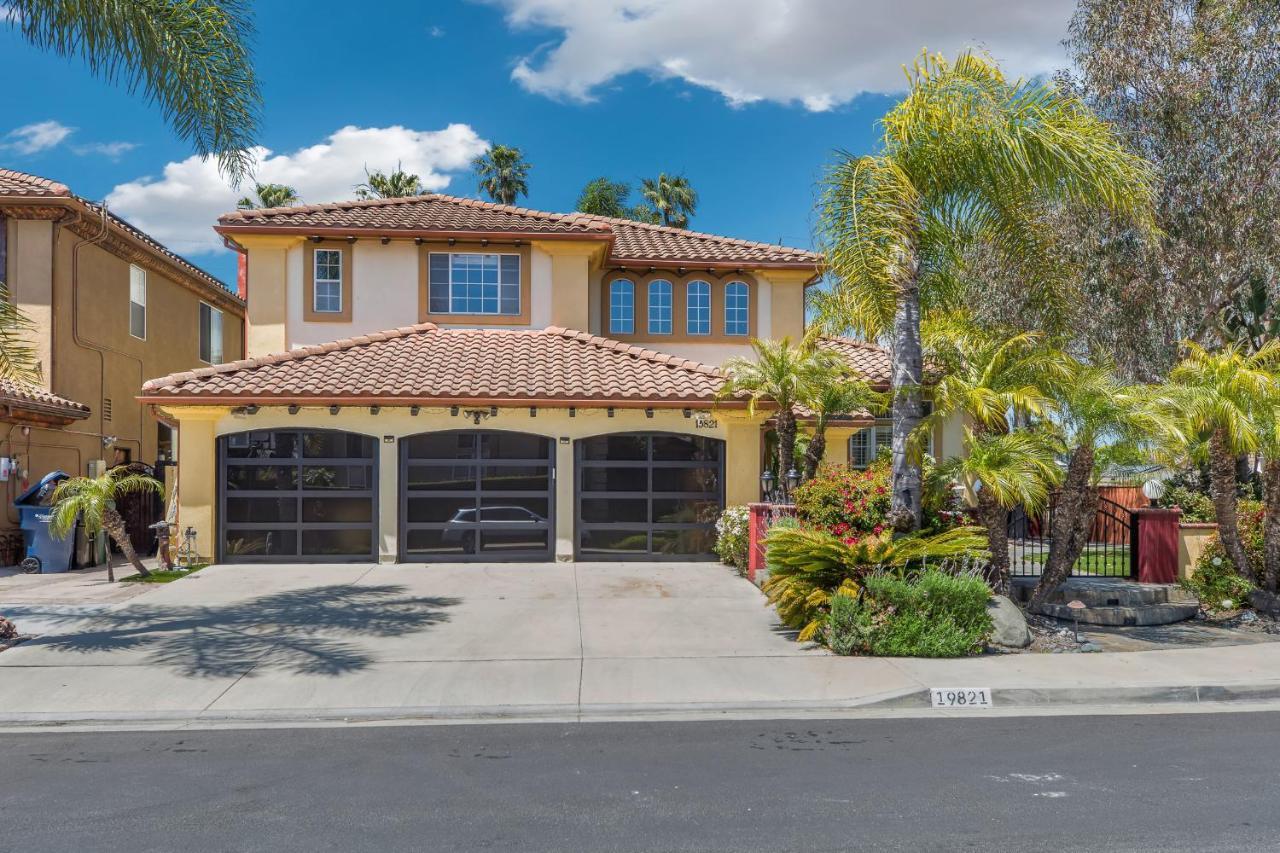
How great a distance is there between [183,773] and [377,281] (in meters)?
14.1

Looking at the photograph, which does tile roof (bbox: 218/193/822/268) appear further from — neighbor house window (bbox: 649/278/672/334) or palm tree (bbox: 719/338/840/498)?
palm tree (bbox: 719/338/840/498)

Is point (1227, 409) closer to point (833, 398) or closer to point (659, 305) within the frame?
point (833, 398)

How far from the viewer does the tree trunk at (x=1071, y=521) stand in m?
10.9

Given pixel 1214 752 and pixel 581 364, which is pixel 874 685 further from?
pixel 581 364

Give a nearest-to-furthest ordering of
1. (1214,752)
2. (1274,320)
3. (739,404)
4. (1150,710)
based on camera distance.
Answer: (1214,752)
(1150,710)
(739,404)
(1274,320)

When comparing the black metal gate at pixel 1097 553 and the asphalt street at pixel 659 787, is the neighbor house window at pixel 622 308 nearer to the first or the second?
the black metal gate at pixel 1097 553

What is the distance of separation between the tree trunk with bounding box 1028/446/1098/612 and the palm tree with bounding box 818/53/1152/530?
78.3 inches

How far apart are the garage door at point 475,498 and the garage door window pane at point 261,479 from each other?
1945mm

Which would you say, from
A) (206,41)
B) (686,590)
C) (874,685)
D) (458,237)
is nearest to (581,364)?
(458,237)

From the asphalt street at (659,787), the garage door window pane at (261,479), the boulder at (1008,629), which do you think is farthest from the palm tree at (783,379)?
the garage door window pane at (261,479)

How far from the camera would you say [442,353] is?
1738 centimetres

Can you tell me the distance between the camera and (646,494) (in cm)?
1622

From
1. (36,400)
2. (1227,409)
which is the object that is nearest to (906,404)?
(1227,409)

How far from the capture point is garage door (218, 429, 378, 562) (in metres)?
15.8
